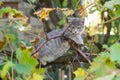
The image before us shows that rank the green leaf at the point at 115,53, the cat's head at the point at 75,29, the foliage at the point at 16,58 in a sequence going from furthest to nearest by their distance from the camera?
the cat's head at the point at 75,29 < the foliage at the point at 16,58 < the green leaf at the point at 115,53

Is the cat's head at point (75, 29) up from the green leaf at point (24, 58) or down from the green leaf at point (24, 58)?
up

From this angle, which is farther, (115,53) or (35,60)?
(35,60)

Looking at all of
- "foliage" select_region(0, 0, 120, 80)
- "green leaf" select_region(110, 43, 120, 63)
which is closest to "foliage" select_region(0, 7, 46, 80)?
"foliage" select_region(0, 0, 120, 80)

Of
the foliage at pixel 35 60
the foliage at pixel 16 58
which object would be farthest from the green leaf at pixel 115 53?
the foliage at pixel 16 58

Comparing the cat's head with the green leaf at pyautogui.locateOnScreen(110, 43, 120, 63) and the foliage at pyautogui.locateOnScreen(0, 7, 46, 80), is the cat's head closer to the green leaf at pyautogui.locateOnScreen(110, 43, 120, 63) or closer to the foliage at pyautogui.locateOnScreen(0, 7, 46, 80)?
the foliage at pyautogui.locateOnScreen(0, 7, 46, 80)

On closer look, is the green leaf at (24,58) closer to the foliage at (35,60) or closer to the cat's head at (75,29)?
the foliage at (35,60)

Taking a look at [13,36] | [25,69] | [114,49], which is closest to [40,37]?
[13,36]

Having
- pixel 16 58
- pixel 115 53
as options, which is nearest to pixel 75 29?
pixel 16 58

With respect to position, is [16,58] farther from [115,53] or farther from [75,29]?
[115,53]

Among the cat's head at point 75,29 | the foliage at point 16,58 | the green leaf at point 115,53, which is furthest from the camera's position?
the cat's head at point 75,29

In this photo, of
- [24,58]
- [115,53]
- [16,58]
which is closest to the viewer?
[115,53]

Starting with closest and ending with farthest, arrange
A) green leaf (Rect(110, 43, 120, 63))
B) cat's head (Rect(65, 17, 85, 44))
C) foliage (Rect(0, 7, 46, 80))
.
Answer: green leaf (Rect(110, 43, 120, 63)) < foliage (Rect(0, 7, 46, 80)) < cat's head (Rect(65, 17, 85, 44))

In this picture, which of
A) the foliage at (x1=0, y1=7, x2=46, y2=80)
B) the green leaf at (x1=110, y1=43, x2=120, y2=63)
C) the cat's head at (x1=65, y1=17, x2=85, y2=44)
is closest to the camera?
the green leaf at (x1=110, y1=43, x2=120, y2=63)
